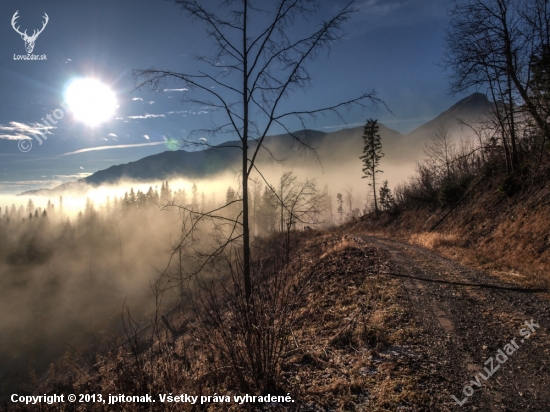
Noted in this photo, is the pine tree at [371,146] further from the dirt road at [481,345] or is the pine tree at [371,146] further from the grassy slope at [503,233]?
the dirt road at [481,345]

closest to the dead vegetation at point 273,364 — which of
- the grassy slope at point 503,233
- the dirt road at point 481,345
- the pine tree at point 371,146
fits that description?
the dirt road at point 481,345

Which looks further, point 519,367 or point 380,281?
point 380,281

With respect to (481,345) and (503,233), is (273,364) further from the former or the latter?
(503,233)

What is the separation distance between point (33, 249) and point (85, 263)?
57.9ft

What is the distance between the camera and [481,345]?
461cm

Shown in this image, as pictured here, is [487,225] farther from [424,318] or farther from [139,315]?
[139,315]

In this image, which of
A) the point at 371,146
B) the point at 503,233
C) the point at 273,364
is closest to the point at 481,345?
the point at 273,364

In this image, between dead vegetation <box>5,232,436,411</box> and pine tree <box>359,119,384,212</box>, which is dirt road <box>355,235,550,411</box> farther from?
pine tree <box>359,119,384,212</box>

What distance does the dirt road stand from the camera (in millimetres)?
3371

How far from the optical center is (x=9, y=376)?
32.6 metres

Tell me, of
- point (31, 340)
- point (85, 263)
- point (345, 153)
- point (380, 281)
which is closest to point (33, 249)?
point (85, 263)

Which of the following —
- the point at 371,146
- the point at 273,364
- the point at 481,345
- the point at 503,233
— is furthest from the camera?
the point at 371,146

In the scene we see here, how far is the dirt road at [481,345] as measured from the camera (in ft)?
11.1

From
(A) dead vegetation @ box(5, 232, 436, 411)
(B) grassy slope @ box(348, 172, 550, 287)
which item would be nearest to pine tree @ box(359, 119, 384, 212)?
(B) grassy slope @ box(348, 172, 550, 287)
